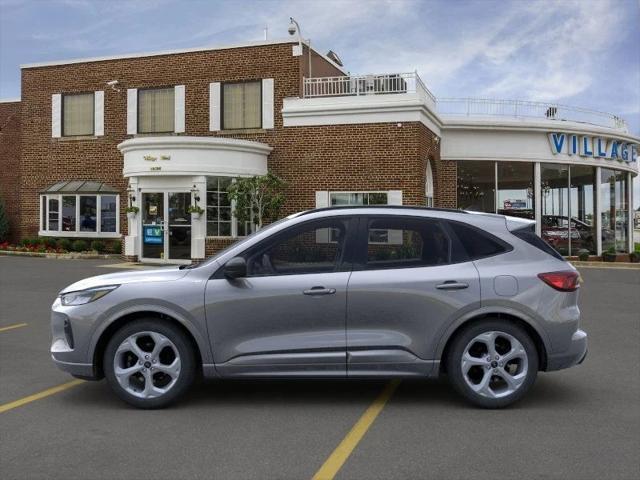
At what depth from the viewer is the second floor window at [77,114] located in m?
24.2

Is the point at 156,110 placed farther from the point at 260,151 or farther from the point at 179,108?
the point at 260,151

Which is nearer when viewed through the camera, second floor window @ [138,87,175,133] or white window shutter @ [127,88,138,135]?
second floor window @ [138,87,175,133]

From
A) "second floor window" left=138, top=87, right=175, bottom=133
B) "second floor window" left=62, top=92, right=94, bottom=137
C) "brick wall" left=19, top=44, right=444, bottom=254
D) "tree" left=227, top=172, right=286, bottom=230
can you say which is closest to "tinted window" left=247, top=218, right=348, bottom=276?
"tree" left=227, top=172, right=286, bottom=230

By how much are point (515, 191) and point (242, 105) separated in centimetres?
1044

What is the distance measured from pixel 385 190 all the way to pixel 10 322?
12705 millimetres

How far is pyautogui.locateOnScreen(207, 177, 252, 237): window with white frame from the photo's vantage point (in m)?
20.0

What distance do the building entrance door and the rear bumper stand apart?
51.7ft

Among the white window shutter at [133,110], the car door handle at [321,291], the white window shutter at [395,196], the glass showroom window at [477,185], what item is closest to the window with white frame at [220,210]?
the white window shutter at [395,196]

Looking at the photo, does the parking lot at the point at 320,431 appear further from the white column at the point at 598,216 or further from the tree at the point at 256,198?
the white column at the point at 598,216

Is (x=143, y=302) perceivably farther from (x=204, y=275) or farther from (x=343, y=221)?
(x=343, y=221)

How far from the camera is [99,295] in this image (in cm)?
527

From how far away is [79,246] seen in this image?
23.1m

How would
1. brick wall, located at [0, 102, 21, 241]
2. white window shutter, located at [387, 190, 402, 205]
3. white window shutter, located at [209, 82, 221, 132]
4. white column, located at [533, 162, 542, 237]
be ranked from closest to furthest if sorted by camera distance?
white window shutter, located at [387, 190, 402, 205] → white window shutter, located at [209, 82, 221, 132] → white column, located at [533, 162, 542, 237] → brick wall, located at [0, 102, 21, 241]

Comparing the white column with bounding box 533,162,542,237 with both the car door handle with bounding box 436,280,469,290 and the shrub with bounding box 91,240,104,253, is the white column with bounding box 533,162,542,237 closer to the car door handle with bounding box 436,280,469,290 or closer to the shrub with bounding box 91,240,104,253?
the shrub with bounding box 91,240,104,253
